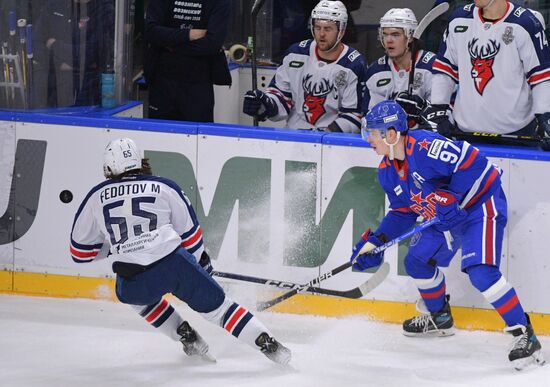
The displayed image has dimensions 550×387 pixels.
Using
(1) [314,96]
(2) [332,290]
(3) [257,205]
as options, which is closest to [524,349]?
(2) [332,290]

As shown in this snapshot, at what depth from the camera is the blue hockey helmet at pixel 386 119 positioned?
442 cm

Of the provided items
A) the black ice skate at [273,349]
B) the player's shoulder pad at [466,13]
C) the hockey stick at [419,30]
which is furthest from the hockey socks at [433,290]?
the player's shoulder pad at [466,13]

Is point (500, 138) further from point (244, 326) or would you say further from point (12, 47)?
point (12, 47)

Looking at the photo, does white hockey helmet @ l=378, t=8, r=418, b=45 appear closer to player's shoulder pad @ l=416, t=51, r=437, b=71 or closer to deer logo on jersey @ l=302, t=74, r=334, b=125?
player's shoulder pad @ l=416, t=51, r=437, b=71

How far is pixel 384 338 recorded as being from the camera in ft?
15.8

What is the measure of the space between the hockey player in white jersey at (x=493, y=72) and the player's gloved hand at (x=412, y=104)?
0.05 meters

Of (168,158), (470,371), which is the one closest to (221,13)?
(168,158)

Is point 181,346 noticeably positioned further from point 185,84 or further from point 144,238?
point 185,84

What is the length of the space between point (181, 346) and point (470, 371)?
3.72 feet

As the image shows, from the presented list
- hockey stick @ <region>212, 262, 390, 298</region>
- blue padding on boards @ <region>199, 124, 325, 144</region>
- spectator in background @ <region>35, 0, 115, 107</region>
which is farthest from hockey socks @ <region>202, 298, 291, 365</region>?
spectator in background @ <region>35, 0, 115, 107</region>

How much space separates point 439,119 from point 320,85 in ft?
2.53

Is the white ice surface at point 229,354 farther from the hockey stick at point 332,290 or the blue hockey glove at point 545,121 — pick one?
the blue hockey glove at point 545,121

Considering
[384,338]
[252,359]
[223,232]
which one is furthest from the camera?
[223,232]

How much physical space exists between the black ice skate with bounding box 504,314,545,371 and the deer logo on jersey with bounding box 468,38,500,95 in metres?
1.07
